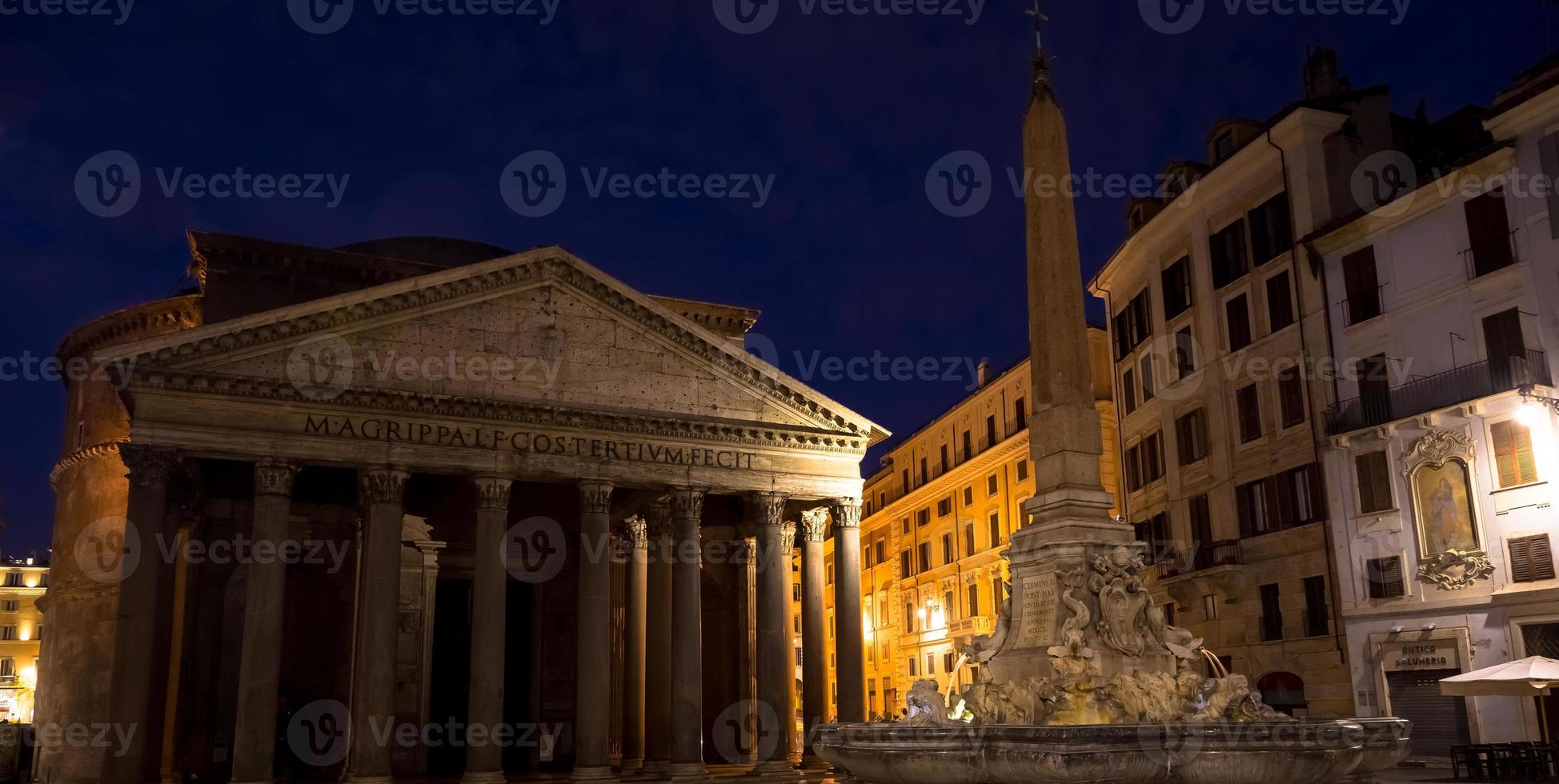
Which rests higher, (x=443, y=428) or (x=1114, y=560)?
(x=443, y=428)

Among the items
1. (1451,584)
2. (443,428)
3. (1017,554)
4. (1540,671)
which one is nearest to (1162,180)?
(1451,584)

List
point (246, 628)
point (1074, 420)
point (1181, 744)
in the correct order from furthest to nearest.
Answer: point (246, 628), point (1074, 420), point (1181, 744)

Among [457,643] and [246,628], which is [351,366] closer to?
[246,628]

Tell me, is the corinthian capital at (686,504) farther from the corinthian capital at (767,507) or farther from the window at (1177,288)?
the window at (1177,288)

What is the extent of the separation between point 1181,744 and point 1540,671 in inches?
474

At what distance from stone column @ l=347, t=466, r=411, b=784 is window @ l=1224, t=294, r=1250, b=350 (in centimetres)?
1912

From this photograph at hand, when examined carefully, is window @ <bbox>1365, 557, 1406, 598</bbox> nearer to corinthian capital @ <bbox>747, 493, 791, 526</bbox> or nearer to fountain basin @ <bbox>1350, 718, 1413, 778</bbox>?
corinthian capital @ <bbox>747, 493, 791, 526</bbox>

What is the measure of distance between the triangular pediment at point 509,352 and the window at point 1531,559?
14.3m

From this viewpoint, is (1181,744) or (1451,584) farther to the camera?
(1451,584)

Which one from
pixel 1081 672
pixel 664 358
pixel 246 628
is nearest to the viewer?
pixel 1081 672

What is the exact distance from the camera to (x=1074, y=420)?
12406mm

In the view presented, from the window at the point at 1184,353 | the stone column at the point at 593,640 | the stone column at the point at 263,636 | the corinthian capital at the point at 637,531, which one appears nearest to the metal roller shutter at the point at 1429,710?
the window at the point at 1184,353

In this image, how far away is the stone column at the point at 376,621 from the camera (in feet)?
77.2

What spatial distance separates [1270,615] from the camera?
85.8 ft
